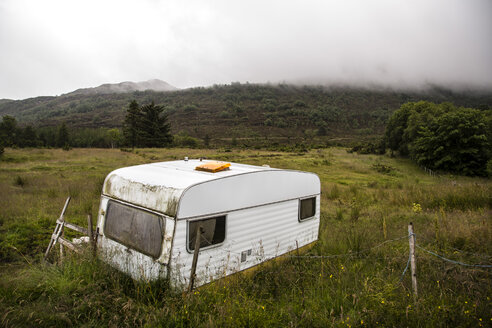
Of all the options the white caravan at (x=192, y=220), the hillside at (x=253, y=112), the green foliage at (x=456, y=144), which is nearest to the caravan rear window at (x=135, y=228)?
the white caravan at (x=192, y=220)

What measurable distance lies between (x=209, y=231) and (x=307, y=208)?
290 cm

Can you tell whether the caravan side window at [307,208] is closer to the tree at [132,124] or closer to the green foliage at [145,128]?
the green foliage at [145,128]

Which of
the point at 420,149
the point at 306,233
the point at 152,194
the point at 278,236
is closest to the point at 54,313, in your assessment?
the point at 152,194

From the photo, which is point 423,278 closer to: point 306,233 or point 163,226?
point 306,233

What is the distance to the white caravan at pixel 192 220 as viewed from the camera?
412 centimetres

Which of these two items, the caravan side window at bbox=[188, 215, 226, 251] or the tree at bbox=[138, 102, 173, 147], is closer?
the caravan side window at bbox=[188, 215, 226, 251]

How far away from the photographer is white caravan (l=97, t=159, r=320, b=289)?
412 centimetres

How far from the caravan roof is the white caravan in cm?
1

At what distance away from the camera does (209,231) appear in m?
4.44

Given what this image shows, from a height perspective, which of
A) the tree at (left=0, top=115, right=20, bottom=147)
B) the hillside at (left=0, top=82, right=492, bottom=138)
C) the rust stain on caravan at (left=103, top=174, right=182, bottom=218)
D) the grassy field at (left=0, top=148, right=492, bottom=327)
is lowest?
the grassy field at (left=0, top=148, right=492, bottom=327)

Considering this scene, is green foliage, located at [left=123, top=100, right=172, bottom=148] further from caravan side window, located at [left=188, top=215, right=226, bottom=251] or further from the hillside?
caravan side window, located at [left=188, top=215, right=226, bottom=251]

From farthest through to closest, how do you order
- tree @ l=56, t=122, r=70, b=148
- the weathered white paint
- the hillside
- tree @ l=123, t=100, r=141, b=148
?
the hillside < tree @ l=56, t=122, r=70, b=148 < tree @ l=123, t=100, r=141, b=148 < the weathered white paint

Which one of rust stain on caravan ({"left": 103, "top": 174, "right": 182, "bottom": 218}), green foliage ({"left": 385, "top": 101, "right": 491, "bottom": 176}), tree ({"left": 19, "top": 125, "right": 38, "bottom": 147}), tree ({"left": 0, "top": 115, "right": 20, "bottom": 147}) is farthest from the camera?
tree ({"left": 19, "top": 125, "right": 38, "bottom": 147})

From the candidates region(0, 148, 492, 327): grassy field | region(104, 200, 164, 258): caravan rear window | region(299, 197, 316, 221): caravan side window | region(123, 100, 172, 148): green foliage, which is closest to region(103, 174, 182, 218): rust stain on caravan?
region(104, 200, 164, 258): caravan rear window
